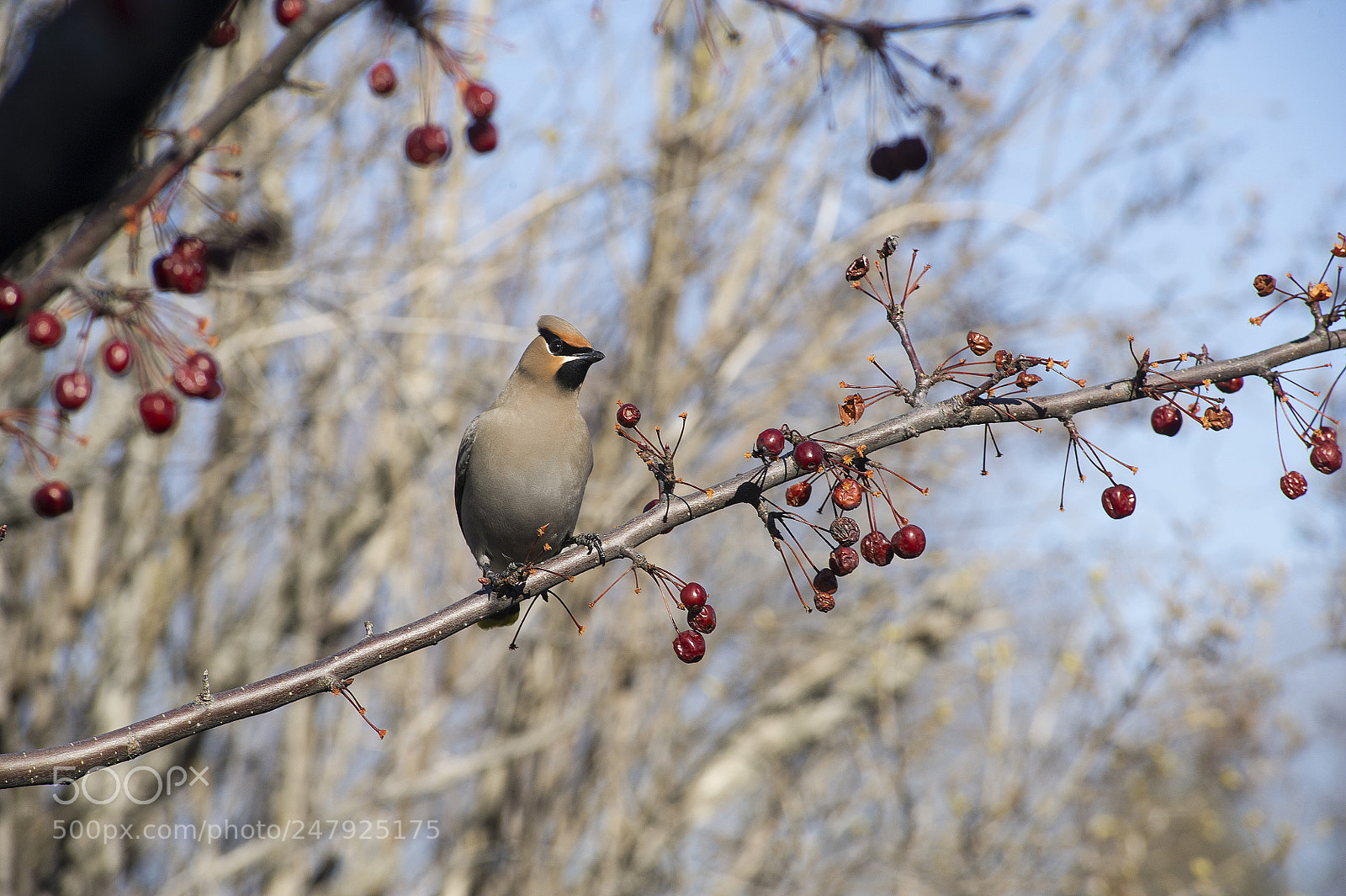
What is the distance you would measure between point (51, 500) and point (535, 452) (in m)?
1.69

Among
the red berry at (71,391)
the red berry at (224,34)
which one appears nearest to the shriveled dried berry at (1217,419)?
the red berry at (224,34)

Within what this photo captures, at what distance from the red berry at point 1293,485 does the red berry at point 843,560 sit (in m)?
0.91

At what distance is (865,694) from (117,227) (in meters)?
7.14

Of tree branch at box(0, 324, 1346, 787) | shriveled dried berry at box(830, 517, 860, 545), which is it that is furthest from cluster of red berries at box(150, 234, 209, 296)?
shriveled dried berry at box(830, 517, 860, 545)

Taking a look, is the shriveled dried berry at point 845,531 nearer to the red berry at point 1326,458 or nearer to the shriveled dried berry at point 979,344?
the shriveled dried berry at point 979,344

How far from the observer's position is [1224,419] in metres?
2.07

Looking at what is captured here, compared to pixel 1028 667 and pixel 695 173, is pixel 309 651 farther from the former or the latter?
pixel 1028 667

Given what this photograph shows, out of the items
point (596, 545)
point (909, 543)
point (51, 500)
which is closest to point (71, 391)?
point (51, 500)

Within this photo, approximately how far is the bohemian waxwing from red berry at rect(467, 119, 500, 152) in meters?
1.13

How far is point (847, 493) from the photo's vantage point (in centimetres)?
222

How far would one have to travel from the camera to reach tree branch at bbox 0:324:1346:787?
2.05 meters

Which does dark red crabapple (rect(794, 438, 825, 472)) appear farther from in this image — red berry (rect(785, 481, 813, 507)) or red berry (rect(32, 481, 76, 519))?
red berry (rect(32, 481, 76, 519))

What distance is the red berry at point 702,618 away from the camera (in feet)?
7.61

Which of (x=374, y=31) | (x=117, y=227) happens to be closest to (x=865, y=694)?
(x=374, y=31)
